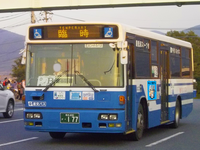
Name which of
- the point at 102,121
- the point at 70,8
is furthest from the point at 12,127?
the point at 70,8

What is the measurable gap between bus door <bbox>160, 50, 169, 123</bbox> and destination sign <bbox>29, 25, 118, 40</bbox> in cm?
358

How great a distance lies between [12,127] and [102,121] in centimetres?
603

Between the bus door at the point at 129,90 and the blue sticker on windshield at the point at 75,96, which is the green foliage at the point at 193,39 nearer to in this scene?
the bus door at the point at 129,90

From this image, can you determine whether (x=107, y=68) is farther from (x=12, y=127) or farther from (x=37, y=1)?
(x=37, y=1)

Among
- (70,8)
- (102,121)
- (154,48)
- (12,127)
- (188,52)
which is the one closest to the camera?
(102,121)

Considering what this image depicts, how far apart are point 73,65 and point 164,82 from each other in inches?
166

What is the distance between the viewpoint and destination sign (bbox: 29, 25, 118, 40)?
438 inches

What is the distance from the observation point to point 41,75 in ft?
37.4

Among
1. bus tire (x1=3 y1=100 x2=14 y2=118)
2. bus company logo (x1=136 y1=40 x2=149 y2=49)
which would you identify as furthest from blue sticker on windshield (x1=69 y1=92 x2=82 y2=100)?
bus tire (x1=3 y1=100 x2=14 y2=118)

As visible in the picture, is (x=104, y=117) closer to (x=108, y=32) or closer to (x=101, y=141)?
(x=101, y=141)

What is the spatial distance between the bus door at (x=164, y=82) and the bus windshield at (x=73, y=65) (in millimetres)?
3575

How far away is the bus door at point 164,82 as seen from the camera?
565 inches

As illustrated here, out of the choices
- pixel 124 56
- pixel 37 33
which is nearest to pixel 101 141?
pixel 124 56

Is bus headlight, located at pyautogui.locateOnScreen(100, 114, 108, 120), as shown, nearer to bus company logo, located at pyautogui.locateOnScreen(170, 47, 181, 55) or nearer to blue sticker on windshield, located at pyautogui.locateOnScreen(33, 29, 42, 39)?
blue sticker on windshield, located at pyautogui.locateOnScreen(33, 29, 42, 39)
